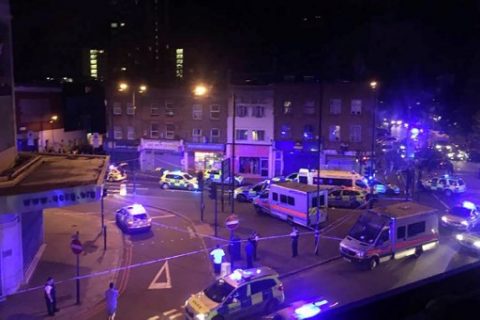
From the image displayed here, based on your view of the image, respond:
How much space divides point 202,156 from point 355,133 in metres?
13.0

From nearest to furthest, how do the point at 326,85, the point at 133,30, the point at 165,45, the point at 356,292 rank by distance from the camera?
1. the point at 356,292
2. the point at 326,85
3. the point at 165,45
4. the point at 133,30

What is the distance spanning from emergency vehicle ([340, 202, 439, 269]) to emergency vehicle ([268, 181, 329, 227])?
438 cm

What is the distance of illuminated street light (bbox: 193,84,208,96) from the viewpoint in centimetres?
4475

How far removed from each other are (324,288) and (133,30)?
78.0m

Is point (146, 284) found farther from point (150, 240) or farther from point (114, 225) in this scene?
point (114, 225)

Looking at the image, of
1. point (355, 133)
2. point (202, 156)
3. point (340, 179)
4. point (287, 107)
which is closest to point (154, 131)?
point (202, 156)

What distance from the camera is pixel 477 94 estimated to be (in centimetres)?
5144

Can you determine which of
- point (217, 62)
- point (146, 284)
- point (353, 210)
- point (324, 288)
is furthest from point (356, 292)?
point (217, 62)

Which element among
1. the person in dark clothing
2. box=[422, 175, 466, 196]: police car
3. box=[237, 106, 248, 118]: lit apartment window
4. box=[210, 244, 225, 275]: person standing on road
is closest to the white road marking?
box=[210, 244, 225, 275]: person standing on road

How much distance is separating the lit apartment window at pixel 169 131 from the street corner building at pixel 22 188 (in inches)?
877

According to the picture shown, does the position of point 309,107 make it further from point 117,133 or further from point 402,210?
point 402,210

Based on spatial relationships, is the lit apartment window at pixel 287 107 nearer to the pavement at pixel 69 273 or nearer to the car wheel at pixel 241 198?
the car wheel at pixel 241 198

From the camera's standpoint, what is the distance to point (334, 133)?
43.3 metres

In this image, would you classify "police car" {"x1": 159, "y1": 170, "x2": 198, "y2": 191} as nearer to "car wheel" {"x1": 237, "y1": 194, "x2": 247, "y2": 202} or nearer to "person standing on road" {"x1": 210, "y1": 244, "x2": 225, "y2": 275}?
"car wheel" {"x1": 237, "y1": 194, "x2": 247, "y2": 202}
